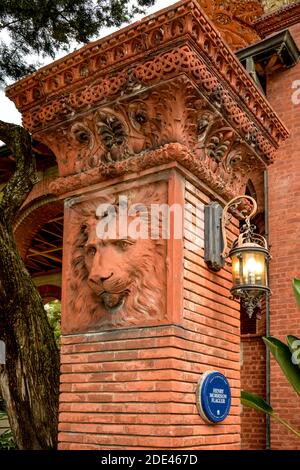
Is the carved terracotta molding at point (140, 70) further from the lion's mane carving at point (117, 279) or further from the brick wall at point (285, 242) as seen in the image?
the brick wall at point (285, 242)

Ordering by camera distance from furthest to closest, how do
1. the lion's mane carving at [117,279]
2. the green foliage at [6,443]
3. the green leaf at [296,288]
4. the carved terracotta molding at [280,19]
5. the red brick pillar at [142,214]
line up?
1. the carved terracotta molding at [280,19]
2. the green foliage at [6,443]
3. the green leaf at [296,288]
4. the lion's mane carving at [117,279]
5. the red brick pillar at [142,214]

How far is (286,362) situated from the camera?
6277 millimetres

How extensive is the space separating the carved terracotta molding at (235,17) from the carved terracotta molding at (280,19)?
1560 mm

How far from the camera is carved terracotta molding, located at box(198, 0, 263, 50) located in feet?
40.0

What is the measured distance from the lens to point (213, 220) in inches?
176

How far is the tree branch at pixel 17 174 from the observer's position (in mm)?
6113

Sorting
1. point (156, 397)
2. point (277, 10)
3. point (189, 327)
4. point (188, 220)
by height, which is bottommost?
point (156, 397)

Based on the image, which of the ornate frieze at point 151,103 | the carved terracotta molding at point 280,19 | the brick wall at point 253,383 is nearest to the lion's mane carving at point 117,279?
the ornate frieze at point 151,103

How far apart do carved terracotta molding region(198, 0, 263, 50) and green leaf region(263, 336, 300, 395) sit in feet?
25.1

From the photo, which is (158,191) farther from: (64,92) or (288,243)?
(288,243)

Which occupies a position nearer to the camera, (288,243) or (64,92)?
(64,92)

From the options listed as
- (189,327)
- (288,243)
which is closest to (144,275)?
(189,327)

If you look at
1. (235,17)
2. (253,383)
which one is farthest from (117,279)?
(235,17)

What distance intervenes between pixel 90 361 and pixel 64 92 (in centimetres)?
199
